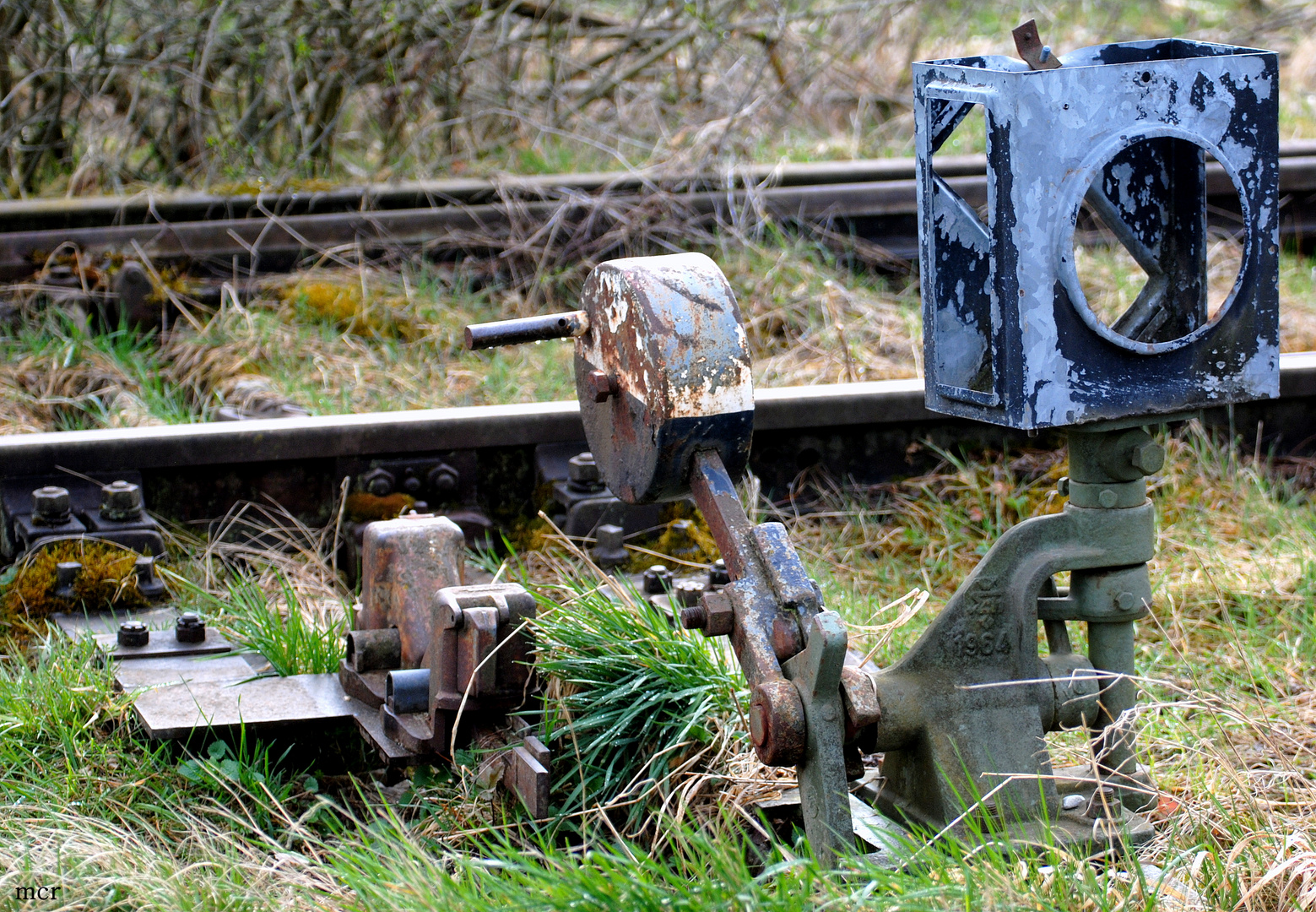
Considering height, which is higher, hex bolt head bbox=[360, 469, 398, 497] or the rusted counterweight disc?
the rusted counterweight disc

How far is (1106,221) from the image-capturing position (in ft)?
7.46

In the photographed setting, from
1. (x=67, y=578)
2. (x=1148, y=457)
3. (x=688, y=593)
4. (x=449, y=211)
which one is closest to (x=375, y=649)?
Result: (x=688, y=593)

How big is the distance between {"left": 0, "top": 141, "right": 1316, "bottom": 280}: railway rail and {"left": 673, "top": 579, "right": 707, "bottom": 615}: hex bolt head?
287 centimetres

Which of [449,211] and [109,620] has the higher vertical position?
[449,211]

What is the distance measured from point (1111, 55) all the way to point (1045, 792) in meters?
1.16

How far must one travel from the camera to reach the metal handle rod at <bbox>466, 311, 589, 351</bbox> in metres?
2.37

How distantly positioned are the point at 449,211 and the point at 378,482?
228 centimetres

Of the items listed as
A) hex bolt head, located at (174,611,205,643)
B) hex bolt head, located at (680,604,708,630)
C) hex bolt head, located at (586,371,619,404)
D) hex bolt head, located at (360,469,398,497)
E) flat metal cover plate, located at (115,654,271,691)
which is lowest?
flat metal cover plate, located at (115,654,271,691)

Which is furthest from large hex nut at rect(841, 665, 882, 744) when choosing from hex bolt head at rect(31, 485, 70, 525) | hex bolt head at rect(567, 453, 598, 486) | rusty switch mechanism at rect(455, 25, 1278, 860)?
hex bolt head at rect(31, 485, 70, 525)

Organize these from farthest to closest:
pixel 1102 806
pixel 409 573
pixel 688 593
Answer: pixel 688 593, pixel 409 573, pixel 1102 806

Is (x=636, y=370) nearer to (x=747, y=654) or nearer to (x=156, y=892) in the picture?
(x=747, y=654)

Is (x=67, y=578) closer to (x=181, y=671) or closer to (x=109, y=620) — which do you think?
(x=109, y=620)

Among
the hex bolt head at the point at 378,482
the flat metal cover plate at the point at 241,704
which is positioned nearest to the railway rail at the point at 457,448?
the hex bolt head at the point at 378,482

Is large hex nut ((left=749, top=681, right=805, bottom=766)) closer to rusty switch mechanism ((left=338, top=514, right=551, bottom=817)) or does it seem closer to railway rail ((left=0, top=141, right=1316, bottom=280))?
rusty switch mechanism ((left=338, top=514, right=551, bottom=817))
